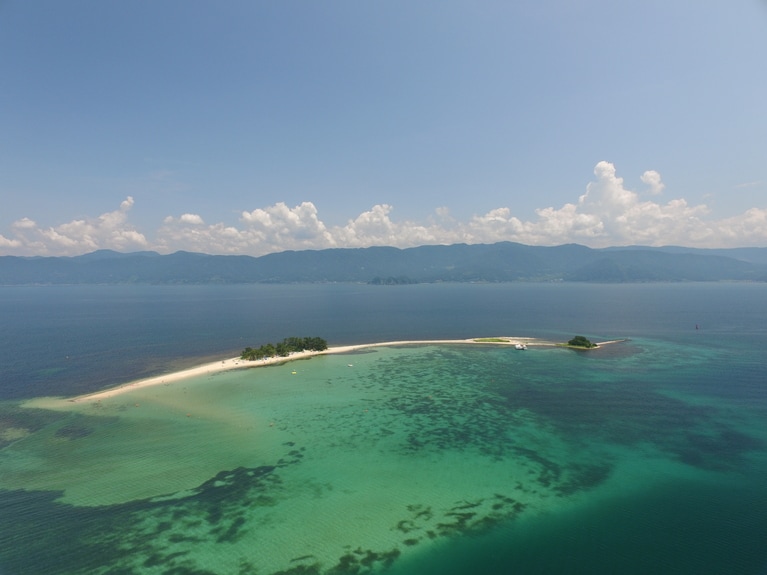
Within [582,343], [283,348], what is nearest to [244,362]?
[283,348]

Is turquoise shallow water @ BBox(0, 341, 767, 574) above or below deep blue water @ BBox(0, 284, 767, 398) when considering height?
below

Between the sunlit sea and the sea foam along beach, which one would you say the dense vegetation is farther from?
the sunlit sea

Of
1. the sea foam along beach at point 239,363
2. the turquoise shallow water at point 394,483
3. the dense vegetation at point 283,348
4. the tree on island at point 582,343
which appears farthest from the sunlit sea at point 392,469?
the tree on island at point 582,343

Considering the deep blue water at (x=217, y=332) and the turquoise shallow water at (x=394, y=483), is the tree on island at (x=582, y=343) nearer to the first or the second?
the deep blue water at (x=217, y=332)

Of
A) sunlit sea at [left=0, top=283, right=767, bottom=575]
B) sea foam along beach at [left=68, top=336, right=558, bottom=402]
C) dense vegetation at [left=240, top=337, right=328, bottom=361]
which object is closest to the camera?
sunlit sea at [left=0, top=283, right=767, bottom=575]

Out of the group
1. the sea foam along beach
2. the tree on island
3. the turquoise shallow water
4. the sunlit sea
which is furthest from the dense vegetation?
the tree on island

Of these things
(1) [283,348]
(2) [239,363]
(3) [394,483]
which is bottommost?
(3) [394,483]

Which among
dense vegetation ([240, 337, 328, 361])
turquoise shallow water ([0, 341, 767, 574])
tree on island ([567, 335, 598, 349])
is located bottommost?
turquoise shallow water ([0, 341, 767, 574])

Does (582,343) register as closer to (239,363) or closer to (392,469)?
(392,469)
